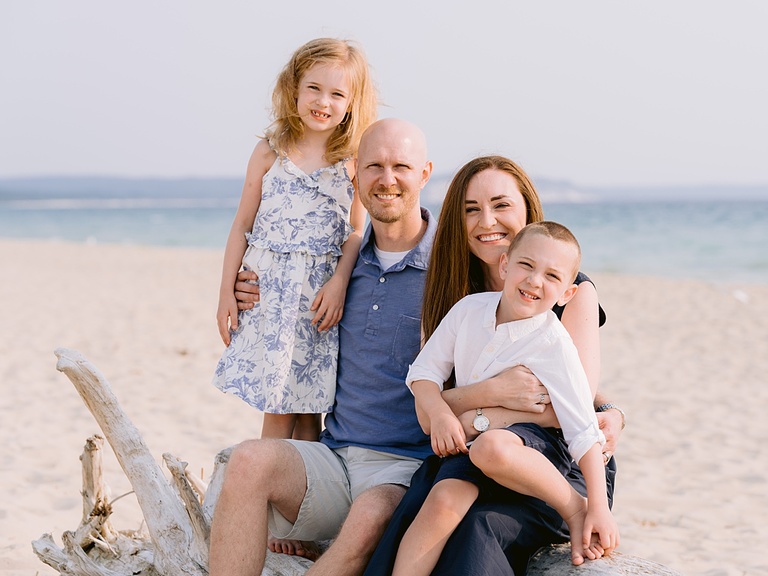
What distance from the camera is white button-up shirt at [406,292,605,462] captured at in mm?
2451

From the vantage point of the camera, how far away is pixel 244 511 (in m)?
2.62

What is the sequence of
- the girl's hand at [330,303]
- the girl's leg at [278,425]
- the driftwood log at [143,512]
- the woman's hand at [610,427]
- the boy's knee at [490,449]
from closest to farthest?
the boy's knee at [490,449] → the woman's hand at [610,427] → the driftwood log at [143,512] → the girl's hand at [330,303] → the girl's leg at [278,425]

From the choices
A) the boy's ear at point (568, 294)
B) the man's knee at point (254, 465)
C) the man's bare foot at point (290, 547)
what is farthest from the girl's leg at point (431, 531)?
the man's bare foot at point (290, 547)

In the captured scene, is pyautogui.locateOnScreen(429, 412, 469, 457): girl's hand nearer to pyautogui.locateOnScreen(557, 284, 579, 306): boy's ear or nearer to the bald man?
the bald man

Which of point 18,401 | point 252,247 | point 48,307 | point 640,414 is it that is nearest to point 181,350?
point 18,401

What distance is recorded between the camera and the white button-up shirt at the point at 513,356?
8.04ft

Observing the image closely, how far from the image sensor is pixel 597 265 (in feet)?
72.6

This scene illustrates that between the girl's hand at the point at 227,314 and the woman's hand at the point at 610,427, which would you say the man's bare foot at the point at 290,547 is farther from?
the woman's hand at the point at 610,427

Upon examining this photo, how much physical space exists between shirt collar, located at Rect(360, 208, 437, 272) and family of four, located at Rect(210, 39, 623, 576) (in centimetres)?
1

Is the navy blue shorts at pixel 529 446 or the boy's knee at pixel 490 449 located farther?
the navy blue shorts at pixel 529 446

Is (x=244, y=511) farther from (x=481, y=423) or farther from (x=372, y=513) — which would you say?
(x=481, y=423)

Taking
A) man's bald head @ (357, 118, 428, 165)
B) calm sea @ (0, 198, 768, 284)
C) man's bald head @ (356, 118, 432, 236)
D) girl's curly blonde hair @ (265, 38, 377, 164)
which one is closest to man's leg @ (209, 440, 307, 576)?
man's bald head @ (356, 118, 432, 236)

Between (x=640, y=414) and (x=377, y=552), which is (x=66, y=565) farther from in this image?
(x=640, y=414)

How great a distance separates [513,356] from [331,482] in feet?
2.71
